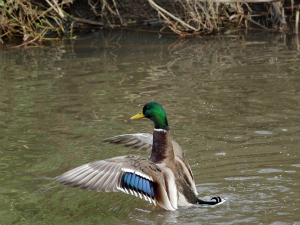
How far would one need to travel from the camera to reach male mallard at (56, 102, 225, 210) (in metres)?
4.51

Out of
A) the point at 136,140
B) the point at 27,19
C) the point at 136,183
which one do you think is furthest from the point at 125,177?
the point at 27,19

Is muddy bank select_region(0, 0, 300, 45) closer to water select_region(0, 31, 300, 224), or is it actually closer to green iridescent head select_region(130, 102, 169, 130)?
water select_region(0, 31, 300, 224)

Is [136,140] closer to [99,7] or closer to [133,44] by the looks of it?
[133,44]

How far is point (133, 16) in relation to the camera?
1470 cm

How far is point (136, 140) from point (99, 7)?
32.1 feet

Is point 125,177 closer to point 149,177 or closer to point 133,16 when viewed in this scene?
point 149,177

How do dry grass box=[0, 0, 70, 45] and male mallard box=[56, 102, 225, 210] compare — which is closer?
male mallard box=[56, 102, 225, 210]

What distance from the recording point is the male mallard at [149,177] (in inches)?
178

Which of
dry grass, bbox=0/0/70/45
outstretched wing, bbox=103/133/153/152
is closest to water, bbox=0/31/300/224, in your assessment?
outstretched wing, bbox=103/133/153/152

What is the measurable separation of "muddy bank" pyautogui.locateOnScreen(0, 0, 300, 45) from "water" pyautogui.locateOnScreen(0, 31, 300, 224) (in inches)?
28.7

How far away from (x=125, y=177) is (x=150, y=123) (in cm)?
261

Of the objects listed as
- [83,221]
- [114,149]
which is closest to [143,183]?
[83,221]

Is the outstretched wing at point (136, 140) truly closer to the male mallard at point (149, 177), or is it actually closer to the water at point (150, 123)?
the water at point (150, 123)

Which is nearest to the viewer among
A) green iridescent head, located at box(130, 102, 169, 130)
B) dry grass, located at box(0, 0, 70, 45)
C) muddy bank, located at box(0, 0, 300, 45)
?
green iridescent head, located at box(130, 102, 169, 130)
